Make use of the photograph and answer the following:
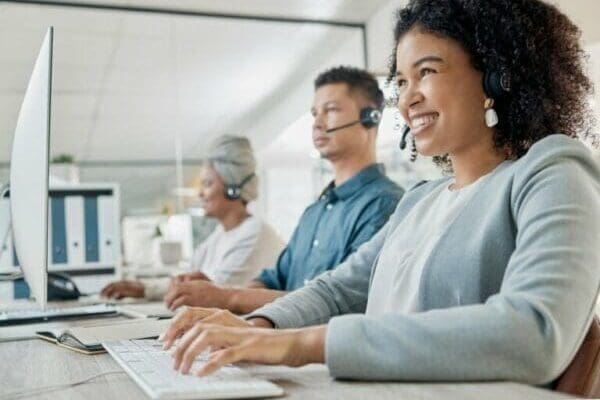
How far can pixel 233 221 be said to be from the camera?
2.77 m

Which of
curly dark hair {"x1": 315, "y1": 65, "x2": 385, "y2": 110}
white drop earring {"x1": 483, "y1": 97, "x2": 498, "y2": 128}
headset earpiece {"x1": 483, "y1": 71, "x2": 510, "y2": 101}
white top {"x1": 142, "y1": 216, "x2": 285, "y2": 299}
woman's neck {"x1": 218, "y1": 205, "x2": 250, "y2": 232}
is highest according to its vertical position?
curly dark hair {"x1": 315, "y1": 65, "x2": 385, "y2": 110}

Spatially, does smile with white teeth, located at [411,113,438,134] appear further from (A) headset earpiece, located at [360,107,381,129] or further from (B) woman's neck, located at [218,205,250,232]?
(B) woman's neck, located at [218,205,250,232]

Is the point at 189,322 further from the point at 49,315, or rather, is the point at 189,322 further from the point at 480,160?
the point at 49,315

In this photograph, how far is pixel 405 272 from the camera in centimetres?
103

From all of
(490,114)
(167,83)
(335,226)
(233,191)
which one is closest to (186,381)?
(490,114)

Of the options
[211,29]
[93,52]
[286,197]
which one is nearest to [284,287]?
[211,29]

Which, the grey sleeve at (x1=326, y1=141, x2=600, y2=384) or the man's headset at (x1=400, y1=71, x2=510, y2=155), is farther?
the man's headset at (x1=400, y1=71, x2=510, y2=155)

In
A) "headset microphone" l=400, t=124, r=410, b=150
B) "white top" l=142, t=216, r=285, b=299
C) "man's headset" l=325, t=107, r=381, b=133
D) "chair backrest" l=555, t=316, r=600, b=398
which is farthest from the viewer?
"white top" l=142, t=216, r=285, b=299

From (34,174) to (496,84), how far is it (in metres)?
0.81

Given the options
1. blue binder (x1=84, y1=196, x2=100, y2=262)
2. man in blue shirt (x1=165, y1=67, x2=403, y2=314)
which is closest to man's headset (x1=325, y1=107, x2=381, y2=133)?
man in blue shirt (x1=165, y1=67, x2=403, y2=314)

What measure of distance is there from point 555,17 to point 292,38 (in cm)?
339

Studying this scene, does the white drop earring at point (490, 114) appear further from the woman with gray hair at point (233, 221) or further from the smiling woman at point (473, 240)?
the woman with gray hair at point (233, 221)

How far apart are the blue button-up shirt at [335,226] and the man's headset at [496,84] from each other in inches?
32.3

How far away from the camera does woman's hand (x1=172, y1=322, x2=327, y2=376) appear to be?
71 cm
